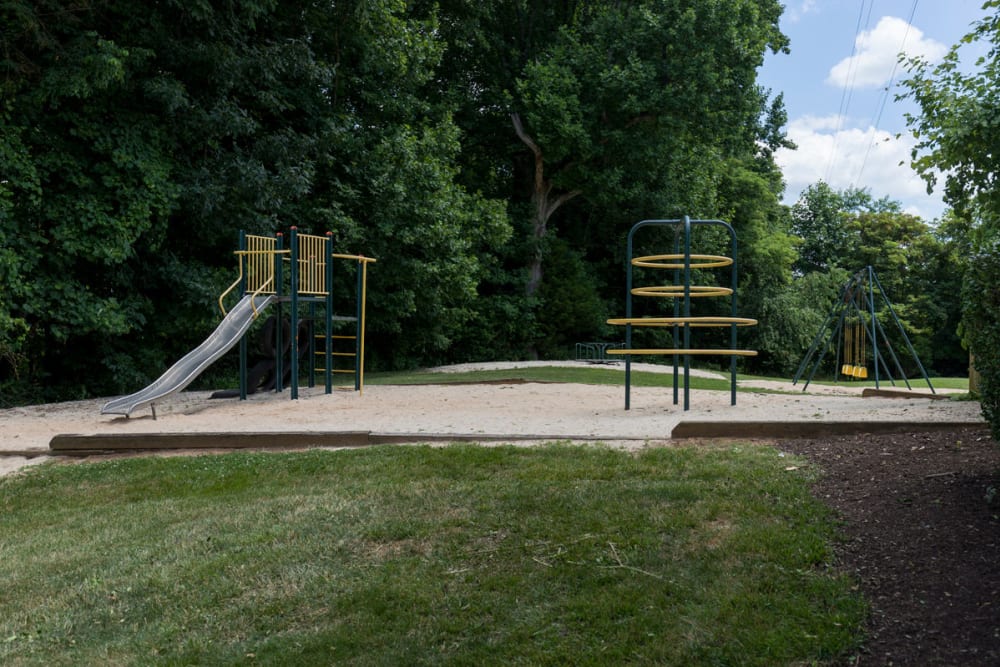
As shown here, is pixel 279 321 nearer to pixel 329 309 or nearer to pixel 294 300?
pixel 329 309

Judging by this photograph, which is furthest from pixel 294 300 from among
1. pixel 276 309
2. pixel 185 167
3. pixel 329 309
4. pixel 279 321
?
pixel 185 167

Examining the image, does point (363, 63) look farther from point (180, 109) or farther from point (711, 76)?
point (711, 76)

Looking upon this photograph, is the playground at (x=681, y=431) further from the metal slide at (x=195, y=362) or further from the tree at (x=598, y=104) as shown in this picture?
the tree at (x=598, y=104)

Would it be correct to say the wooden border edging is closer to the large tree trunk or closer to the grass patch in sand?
the grass patch in sand

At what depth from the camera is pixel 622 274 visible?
29281 mm

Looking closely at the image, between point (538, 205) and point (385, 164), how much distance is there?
8665 millimetres

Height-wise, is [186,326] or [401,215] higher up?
[401,215]

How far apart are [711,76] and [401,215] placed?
914 cm

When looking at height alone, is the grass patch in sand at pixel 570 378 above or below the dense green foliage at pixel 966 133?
below

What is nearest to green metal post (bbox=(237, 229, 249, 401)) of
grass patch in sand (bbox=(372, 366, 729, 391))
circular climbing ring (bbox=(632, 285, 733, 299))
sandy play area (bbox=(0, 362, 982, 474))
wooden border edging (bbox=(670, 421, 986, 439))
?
sandy play area (bbox=(0, 362, 982, 474))

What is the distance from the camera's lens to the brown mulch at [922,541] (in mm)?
3031

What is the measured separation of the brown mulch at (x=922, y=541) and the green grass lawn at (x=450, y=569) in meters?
0.15

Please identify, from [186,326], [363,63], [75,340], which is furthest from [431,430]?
[363,63]

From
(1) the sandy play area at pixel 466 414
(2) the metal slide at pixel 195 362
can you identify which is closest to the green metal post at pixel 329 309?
(1) the sandy play area at pixel 466 414
